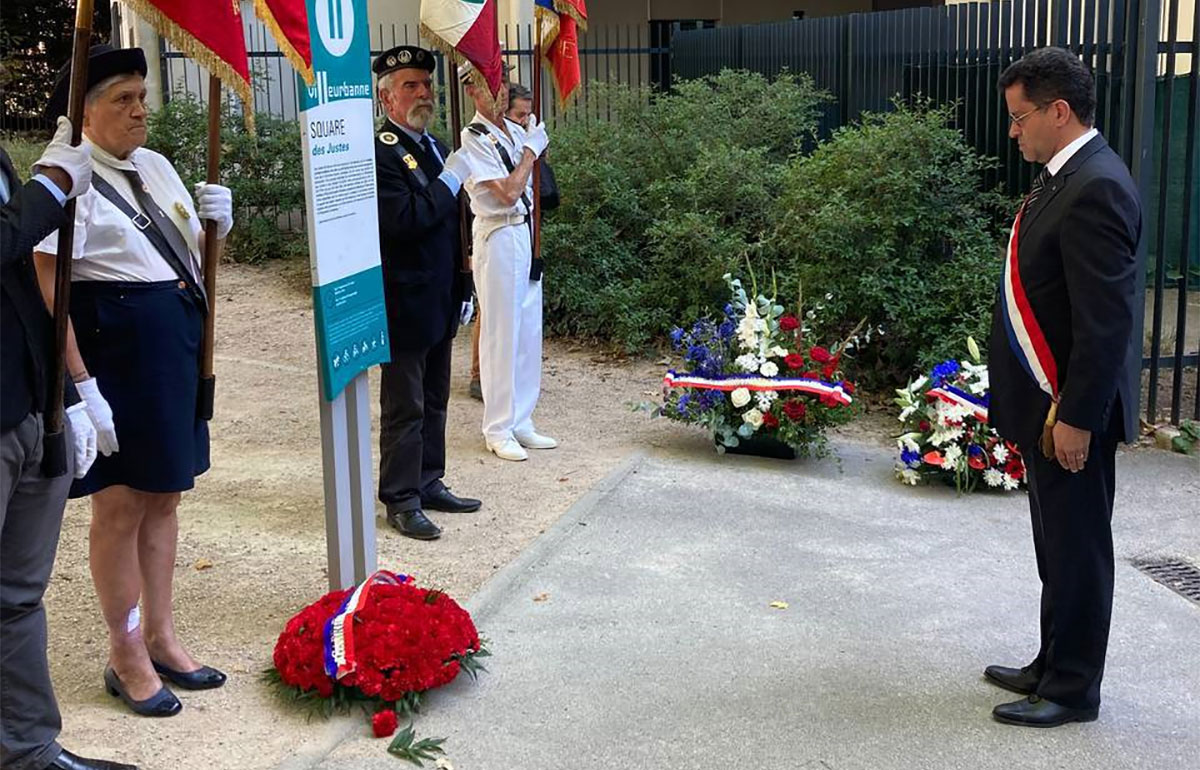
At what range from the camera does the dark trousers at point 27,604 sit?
3330 millimetres

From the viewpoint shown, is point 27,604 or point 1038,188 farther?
point 1038,188

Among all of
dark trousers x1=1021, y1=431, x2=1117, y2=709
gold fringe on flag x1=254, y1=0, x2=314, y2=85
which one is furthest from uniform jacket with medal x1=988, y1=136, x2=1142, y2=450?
gold fringe on flag x1=254, y1=0, x2=314, y2=85

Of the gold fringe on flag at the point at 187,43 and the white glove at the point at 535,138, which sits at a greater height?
the gold fringe on flag at the point at 187,43

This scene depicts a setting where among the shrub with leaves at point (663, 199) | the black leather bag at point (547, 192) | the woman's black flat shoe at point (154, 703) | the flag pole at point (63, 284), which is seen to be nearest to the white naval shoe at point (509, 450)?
the black leather bag at point (547, 192)

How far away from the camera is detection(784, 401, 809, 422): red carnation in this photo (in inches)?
273

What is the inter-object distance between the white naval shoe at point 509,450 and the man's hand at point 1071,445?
3815 mm

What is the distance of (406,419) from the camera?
585 centimetres

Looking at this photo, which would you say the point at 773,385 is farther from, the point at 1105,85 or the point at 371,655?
the point at 371,655

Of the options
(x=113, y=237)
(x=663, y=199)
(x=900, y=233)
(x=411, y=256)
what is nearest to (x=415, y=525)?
(x=411, y=256)

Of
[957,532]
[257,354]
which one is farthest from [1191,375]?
A: [257,354]

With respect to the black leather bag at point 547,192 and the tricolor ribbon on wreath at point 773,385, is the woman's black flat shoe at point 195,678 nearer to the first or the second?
the tricolor ribbon on wreath at point 773,385

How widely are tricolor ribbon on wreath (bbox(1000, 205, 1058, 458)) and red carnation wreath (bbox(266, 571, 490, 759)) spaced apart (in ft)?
6.75

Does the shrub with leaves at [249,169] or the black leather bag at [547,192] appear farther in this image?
the shrub with leaves at [249,169]

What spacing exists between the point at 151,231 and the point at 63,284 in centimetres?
59
